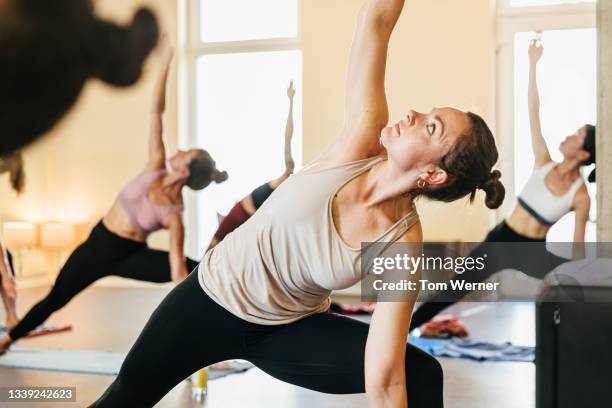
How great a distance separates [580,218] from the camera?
2920 millimetres

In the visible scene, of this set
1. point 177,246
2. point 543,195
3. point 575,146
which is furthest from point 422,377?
point 177,246

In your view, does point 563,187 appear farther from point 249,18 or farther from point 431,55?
point 249,18

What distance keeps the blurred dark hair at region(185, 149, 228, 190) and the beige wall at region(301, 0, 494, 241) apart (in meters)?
0.43

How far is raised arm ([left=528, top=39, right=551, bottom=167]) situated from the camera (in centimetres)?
294

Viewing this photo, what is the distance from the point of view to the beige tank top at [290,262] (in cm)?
205

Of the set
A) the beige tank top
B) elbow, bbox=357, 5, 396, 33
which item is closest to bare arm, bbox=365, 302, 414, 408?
the beige tank top

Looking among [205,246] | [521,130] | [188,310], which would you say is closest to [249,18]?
[205,246]

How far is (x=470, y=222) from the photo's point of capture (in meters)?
2.89

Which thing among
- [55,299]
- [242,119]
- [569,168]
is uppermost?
[242,119]

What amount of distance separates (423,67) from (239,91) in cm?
79

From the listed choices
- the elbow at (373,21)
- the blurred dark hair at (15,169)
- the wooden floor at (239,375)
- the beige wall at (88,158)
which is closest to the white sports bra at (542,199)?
the wooden floor at (239,375)

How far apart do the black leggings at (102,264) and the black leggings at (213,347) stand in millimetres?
1238

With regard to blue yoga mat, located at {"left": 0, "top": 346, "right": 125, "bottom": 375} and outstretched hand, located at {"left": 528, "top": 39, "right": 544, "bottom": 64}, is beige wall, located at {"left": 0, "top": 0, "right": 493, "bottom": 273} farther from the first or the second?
blue yoga mat, located at {"left": 0, "top": 346, "right": 125, "bottom": 375}

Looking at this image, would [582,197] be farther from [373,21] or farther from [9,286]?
[9,286]
